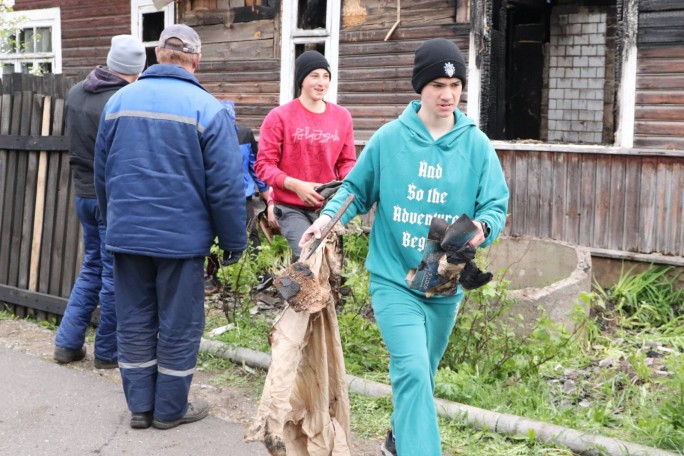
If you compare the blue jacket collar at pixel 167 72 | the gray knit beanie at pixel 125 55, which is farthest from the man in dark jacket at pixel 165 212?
the gray knit beanie at pixel 125 55

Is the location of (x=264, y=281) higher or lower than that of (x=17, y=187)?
lower

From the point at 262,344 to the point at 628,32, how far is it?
187 inches

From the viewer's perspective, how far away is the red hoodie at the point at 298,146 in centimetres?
540

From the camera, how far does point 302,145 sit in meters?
5.43

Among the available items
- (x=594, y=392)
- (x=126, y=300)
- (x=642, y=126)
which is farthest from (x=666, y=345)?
(x=126, y=300)

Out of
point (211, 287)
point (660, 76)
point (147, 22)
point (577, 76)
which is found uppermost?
point (147, 22)

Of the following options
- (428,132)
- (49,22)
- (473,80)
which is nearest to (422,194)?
(428,132)

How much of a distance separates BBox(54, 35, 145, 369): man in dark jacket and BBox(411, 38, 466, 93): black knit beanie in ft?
8.05

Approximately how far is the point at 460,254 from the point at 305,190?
2.18 metres

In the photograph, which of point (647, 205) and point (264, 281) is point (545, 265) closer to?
point (647, 205)

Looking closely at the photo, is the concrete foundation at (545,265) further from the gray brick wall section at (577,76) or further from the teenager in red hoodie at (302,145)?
the gray brick wall section at (577,76)

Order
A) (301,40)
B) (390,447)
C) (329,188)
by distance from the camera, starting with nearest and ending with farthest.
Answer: (390,447), (329,188), (301,40)

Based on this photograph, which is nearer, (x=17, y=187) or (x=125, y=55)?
(x=125, y=55)

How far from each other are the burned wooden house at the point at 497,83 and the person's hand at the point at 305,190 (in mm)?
2178
